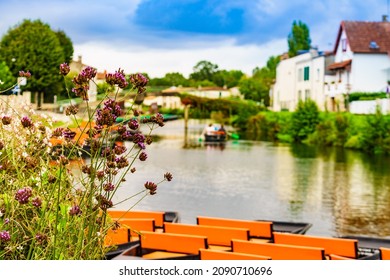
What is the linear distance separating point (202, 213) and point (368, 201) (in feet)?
14.5

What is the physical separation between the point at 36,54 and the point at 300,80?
20.9 metres

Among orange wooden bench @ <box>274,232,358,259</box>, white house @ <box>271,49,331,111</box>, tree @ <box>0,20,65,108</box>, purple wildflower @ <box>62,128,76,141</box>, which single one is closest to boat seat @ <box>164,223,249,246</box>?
orange wooden bench @ <box>274,232,358,259</box>

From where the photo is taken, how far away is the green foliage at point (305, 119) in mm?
42812

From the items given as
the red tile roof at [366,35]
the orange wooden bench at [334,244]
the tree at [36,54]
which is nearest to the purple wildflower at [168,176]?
the orange wooden bench at [334,244]

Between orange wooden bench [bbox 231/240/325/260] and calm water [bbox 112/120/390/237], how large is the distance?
6.00 meters

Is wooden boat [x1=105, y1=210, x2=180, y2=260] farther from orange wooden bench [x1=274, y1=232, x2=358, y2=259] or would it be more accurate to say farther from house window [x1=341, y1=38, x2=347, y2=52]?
house window [x1=341, y1=38, x2=347, y2=52]

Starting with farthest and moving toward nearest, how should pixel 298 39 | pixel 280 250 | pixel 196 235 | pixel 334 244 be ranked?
pixel 298 39, pixel 196 235, pixel 334 244, pixel 280 250

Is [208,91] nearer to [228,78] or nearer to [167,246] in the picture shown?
[228,78]

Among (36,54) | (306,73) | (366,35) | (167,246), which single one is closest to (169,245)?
(167,246)

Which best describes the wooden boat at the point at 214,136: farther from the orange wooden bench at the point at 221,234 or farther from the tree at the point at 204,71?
the orange wooden bench at the point at 221,234

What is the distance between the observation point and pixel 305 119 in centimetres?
4316
